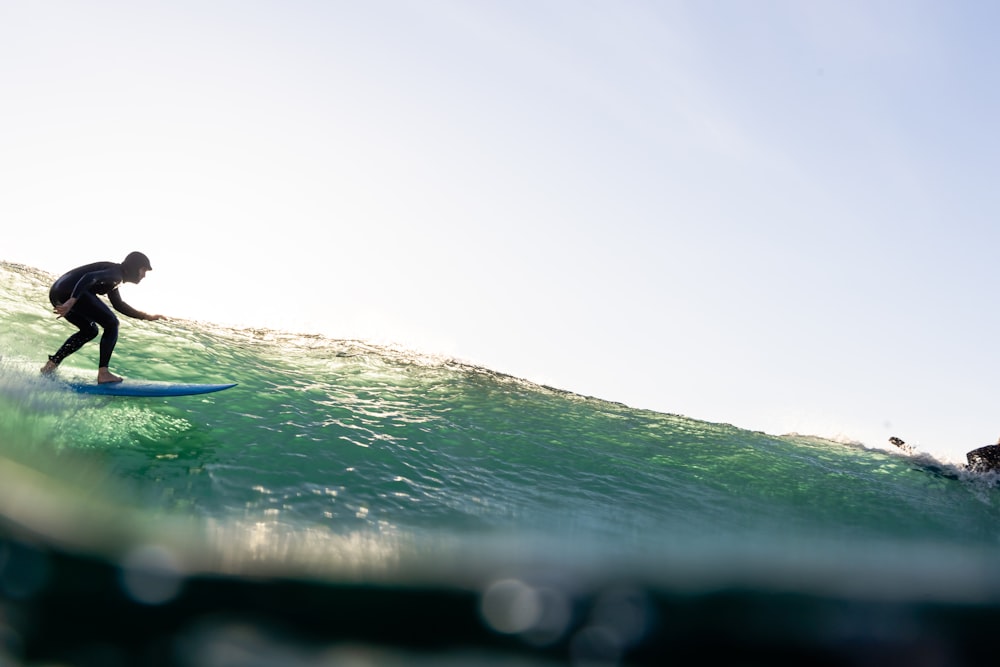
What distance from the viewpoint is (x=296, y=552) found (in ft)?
16.5

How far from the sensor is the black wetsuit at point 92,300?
8000 millimetres

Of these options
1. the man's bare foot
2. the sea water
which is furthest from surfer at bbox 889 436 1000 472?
the man's bare foot

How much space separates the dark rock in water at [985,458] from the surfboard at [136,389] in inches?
612

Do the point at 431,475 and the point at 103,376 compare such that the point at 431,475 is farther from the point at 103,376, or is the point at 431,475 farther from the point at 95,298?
the point at 95,298

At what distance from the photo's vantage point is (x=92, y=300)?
26.6 feet

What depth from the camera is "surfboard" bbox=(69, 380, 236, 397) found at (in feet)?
27.7

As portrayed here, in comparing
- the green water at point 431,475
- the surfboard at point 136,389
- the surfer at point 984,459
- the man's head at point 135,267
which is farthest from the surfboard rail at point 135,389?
the surfer at point 984,459

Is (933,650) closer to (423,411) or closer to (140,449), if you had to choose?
(140,449)

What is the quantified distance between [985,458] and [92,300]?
57.0ft

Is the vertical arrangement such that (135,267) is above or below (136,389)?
above

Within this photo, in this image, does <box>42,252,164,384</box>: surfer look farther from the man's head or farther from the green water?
the green water

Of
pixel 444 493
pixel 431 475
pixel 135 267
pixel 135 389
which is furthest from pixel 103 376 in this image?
pixel 444 493

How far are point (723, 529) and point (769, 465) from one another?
5.29 metres

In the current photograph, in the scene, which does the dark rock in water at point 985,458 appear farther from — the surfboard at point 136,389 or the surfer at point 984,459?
the surfboard at point 136,389
